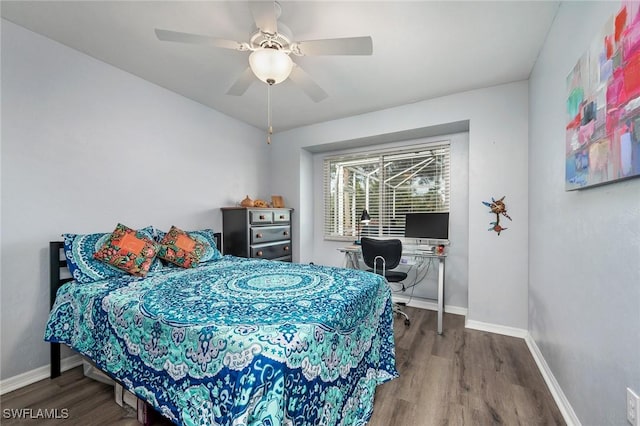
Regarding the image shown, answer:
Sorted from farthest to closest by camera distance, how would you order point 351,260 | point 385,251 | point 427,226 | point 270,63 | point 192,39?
point 351,260 < point 427,226 < point 385,251 < point 270,63 < point 192,39

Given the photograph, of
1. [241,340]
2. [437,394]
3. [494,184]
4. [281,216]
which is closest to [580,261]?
[437,394]

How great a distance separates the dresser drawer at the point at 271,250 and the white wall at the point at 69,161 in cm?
77

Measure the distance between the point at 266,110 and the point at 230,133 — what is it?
614 millimetres

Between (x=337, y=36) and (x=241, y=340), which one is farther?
(x=337, y=36)

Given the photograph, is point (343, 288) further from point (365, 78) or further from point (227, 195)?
point (227, 195)

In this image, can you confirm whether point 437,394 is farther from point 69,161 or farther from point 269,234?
point 69,161

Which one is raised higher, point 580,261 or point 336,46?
point 336,46

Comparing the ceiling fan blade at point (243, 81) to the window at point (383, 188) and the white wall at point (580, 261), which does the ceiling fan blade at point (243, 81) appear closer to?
the white wall at point (580, 261)

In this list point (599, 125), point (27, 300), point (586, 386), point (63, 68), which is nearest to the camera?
point (599, 125)

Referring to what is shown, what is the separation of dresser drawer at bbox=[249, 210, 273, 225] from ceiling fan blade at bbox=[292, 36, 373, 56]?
2.01 meters

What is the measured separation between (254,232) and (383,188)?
1925 mm

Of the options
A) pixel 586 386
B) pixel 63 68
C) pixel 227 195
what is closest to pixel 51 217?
pixel 63 68

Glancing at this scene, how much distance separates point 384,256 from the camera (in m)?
2.85

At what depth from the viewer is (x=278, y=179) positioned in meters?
4.20
